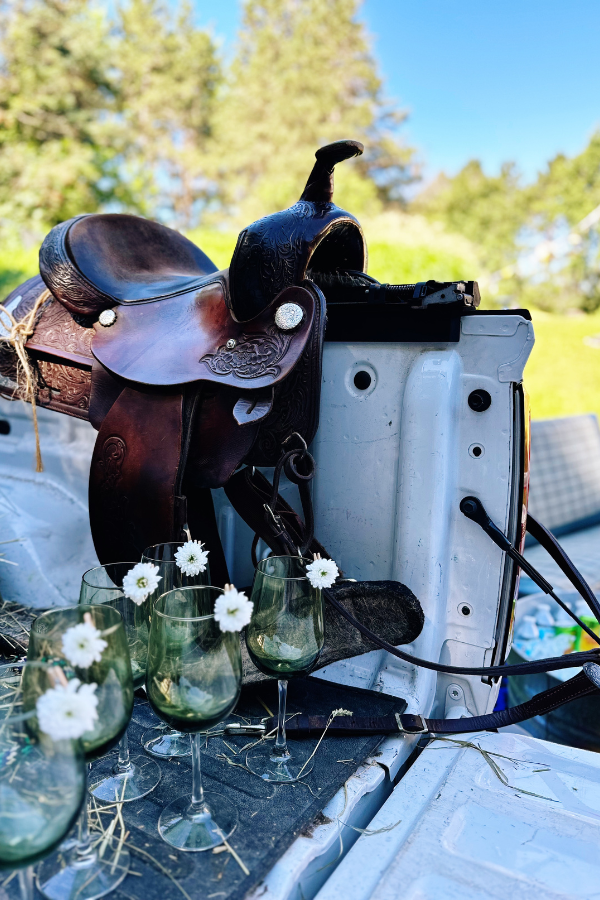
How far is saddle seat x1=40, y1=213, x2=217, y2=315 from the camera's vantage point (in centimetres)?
133

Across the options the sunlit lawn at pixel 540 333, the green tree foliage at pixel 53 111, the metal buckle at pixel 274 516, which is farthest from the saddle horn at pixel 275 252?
the green tree foliage at pixel 53 111

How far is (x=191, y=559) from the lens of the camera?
0.94 meters

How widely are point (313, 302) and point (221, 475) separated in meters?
0.36

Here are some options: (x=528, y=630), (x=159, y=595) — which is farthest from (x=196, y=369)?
(x=528, y=630)

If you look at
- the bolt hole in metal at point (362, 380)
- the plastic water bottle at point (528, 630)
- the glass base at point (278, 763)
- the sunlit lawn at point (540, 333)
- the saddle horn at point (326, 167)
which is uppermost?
the sunlit lawn at point (540, 333)

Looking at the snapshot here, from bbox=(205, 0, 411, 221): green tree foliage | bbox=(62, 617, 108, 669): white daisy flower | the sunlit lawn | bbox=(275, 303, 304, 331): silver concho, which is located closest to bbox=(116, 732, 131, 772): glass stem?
bbox=(62, 617, 108, 669): white daisy flower

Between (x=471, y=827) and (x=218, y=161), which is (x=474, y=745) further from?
(x=218, y=161)

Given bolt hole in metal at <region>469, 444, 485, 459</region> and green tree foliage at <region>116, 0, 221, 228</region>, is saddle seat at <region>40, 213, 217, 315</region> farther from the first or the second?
green tree foliage at <region>116, 0, 221, 228</region>

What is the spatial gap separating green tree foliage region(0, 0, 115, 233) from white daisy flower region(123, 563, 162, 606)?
34.2ft

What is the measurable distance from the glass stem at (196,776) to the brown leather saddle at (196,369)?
0.40m

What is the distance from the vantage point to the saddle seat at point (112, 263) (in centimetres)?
133

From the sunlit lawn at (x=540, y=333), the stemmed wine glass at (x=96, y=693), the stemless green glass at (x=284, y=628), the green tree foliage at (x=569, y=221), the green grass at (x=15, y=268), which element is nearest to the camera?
the stemmed wine glass at (x=96, y=693)

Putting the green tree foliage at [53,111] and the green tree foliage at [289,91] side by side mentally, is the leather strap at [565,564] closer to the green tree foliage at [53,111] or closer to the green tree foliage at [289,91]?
the green tree foliage at [53,111]

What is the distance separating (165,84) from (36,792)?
1652 cm
